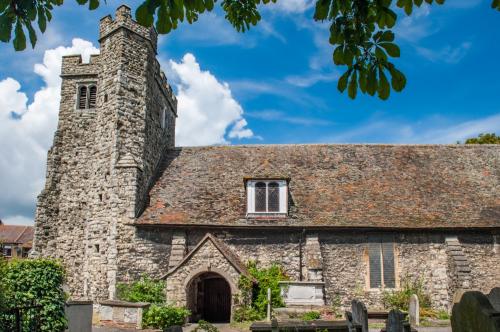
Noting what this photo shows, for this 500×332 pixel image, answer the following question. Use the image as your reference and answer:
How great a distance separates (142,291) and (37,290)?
7.15 m

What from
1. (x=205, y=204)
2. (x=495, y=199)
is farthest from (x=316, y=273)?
(x=495, y=199)

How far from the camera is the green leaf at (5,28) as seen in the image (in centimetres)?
350

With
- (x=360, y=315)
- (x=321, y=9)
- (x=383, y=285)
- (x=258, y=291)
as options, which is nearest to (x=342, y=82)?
(x=321, y=9)

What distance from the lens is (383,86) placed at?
378 centimetres

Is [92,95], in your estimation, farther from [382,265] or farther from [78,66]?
[382,265]

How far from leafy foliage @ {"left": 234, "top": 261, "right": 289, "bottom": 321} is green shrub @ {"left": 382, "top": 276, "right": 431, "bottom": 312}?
15.2 ft

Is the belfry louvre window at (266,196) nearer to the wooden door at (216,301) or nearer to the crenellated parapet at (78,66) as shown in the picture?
the wooden door at (216,301)

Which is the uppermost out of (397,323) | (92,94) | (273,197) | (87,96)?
(92,94)

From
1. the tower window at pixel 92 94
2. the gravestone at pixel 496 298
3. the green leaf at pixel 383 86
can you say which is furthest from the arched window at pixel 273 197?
the green leaf at pixel 383 86

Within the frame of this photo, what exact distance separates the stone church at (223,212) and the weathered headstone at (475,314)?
526 inches

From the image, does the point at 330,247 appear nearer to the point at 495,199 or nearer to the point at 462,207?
the point at 462,207

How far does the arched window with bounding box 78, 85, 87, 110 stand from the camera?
76.1ft

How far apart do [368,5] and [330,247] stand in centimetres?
1635

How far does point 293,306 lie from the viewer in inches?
682
